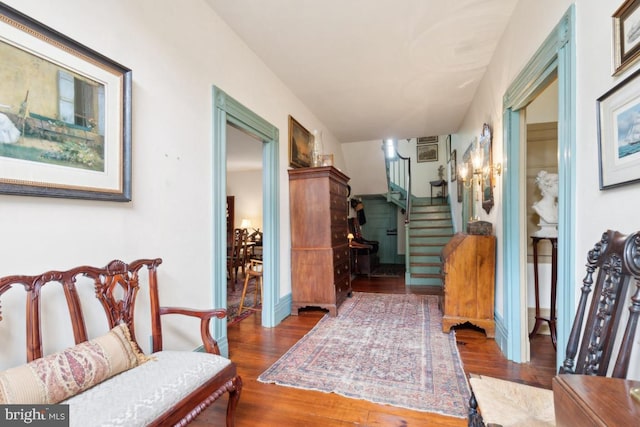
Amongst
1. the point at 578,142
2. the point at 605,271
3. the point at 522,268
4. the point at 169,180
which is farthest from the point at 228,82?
the point at 522,268

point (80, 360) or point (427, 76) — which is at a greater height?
point (427, 76)

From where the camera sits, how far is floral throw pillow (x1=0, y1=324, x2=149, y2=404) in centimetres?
98

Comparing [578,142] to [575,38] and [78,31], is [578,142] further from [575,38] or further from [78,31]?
[78,31]

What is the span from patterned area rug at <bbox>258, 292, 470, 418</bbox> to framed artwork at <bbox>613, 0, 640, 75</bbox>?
6.29 feet

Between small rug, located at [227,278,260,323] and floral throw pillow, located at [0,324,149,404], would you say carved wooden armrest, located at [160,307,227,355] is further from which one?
small rug, located at [227,278,260,323]

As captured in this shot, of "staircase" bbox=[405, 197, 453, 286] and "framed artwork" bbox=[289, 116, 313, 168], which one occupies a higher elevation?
"framed artwork" bbox=[289, 116, 313, 168]

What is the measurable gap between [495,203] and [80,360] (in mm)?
3371

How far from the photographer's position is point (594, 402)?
0.67 m

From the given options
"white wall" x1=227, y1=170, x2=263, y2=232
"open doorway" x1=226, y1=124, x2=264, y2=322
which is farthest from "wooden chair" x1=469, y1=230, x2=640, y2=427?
"white wall" x1=227, y1=170, x2=263, y2=232

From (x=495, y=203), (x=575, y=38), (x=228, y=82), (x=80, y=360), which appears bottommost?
(x=80, y=360)

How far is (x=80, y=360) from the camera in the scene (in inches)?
45.4

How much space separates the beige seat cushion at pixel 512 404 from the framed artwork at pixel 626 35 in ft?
4.49

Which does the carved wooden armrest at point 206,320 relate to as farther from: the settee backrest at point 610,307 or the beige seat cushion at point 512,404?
the settee backrest at point 610,307

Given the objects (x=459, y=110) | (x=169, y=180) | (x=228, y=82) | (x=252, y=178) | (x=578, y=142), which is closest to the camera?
(x=578, y=142)
